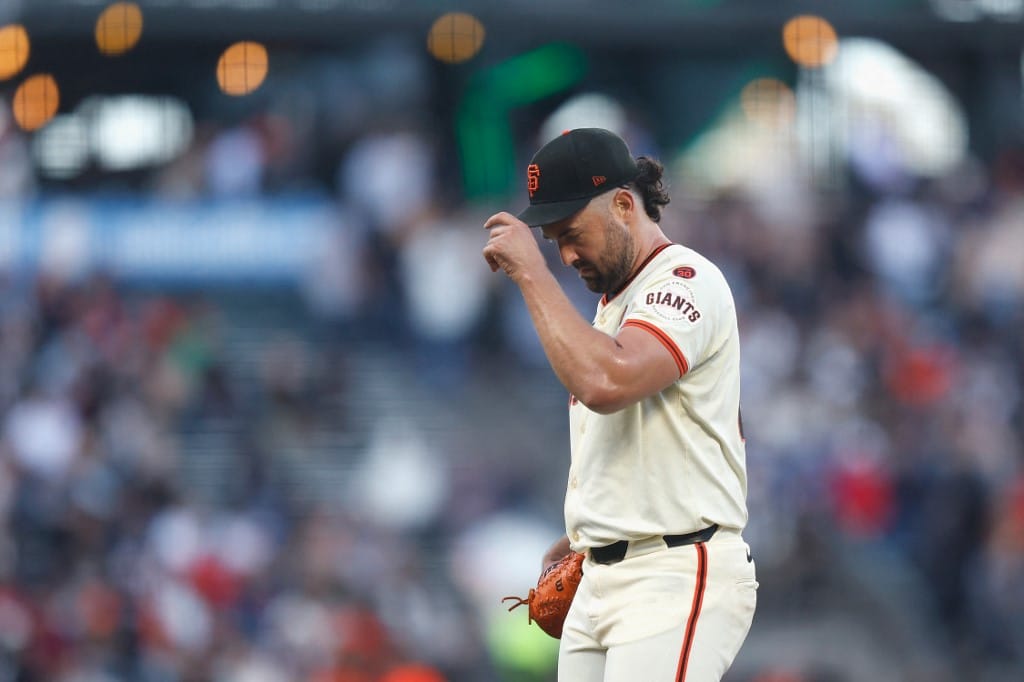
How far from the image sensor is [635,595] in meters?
3.98

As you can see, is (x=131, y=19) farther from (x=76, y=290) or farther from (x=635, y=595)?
(x=635, y=595)

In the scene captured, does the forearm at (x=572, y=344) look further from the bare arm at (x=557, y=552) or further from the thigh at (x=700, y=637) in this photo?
the bare arm at (x=557, y=552)

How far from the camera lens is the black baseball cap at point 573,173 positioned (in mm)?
4004

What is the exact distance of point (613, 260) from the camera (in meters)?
4.09

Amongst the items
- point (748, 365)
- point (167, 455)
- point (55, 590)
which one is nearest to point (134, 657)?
point (55, 590)

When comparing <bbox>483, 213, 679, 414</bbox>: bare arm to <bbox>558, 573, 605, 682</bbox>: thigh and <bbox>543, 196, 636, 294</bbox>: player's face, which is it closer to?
<bbox>543, 196, 636, 294</bbox>: player's face

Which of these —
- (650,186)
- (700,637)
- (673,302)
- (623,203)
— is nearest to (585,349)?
(673,302)

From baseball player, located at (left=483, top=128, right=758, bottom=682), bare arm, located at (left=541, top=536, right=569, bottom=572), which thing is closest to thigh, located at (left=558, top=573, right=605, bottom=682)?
baseball player, located at (left=483, top=128, right=758, bottom=682)

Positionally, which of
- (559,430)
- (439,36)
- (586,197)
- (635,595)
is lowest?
(559,430)

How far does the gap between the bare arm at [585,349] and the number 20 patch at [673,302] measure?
3.9 inches

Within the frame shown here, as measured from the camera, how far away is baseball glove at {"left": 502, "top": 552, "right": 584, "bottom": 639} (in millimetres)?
4387

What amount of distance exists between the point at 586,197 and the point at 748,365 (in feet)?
29.1

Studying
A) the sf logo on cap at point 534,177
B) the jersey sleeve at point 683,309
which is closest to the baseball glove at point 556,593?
the jersey sleeve at point 683,309

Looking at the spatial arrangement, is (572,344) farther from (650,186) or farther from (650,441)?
(650,186)
